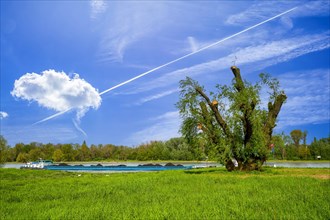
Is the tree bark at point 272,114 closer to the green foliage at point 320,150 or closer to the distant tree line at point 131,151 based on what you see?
the distant tree line at point 131,151

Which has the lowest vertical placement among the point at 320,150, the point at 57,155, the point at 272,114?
the point at 320,150

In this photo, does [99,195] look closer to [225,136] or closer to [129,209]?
[129,209]

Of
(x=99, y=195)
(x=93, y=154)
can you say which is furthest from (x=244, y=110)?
(x=93, y=154)

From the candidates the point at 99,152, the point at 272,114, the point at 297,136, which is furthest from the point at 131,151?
the point at 272,114

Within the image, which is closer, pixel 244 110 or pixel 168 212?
pixel 168 212

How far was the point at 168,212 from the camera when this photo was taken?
8.67 metres

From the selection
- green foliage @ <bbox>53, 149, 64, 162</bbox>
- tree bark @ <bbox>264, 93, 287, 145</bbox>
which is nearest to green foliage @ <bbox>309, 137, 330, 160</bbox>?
tree bark @ <bbox>264, 93, 287, 145</bbox>

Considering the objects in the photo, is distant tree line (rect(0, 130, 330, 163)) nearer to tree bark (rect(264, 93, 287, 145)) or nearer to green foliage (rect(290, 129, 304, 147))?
green foliage (rect(290, 129, 304, 147))

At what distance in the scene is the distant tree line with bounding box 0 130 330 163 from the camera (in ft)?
308

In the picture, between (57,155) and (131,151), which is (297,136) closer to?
(131,151)

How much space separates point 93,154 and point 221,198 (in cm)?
11679

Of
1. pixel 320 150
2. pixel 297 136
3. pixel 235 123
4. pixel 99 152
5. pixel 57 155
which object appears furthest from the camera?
pixel 99 152

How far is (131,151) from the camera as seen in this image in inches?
4742

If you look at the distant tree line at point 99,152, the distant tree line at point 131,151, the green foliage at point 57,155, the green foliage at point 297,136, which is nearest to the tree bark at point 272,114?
the distant tree line at point 131,151
